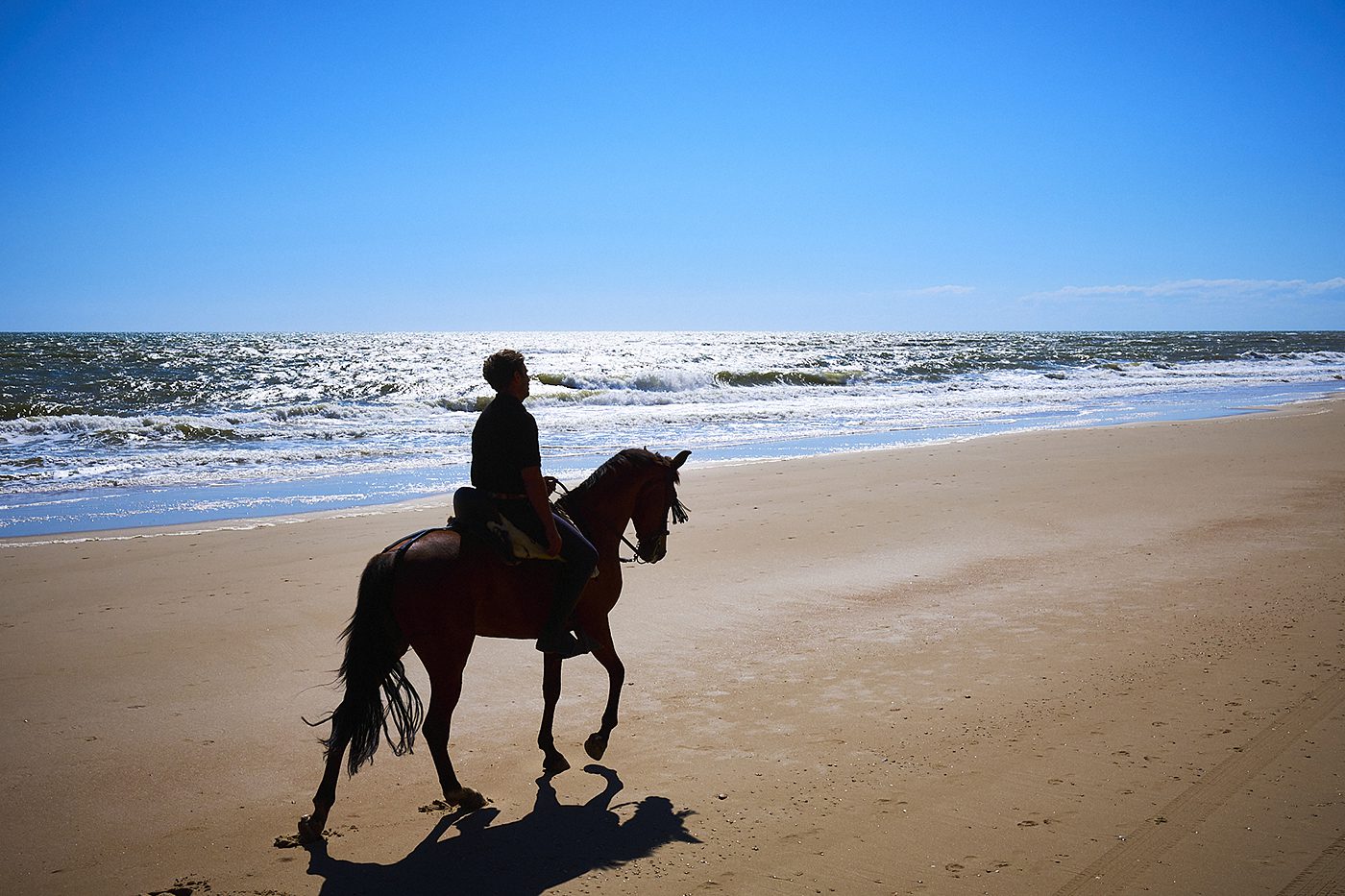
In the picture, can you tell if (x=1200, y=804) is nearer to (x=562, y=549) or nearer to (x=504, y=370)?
(x=562, y=549)

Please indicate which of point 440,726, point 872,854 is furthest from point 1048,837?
point 440,726

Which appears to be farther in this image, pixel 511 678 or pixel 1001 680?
pixel 511 678

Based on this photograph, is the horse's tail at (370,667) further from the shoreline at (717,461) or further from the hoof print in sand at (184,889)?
the shoreline at (717,461)

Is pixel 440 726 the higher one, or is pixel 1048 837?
pixel 440 726

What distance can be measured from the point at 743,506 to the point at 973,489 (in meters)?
3.35

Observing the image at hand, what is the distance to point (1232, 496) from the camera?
11211 mm

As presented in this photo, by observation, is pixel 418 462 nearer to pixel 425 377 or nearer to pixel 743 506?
pixel 743 506

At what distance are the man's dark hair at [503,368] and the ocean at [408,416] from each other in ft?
28.9

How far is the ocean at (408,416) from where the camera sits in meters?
14.4

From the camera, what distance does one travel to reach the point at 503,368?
442 cm

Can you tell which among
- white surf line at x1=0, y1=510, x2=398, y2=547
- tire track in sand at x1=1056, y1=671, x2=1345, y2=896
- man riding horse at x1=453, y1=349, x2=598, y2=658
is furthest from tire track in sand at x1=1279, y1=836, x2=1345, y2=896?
white surf line at x1=0, y1=510, x2=398, y2=547

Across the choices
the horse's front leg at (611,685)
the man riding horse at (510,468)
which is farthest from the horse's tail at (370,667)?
the horse's front leg at (611,685)

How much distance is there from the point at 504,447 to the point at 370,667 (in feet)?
3.95

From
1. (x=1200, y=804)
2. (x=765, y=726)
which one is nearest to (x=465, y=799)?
(x=765, y=726)
